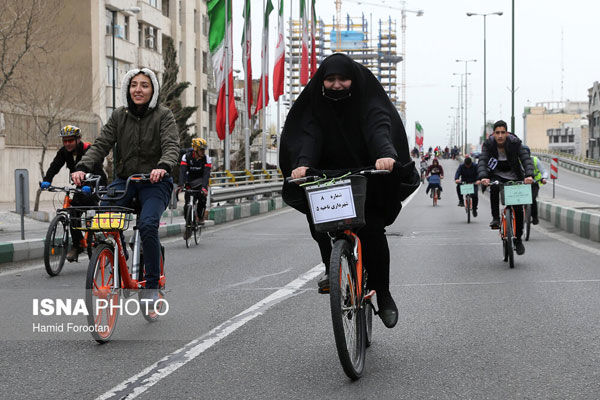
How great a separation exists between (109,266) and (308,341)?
146 centimetres

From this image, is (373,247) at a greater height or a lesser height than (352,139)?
lesser

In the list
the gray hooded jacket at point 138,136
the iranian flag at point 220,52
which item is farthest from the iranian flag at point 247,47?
the gray hooded jacket at point 138,136

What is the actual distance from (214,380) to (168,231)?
1302 cm

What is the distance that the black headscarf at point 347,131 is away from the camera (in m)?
5.09

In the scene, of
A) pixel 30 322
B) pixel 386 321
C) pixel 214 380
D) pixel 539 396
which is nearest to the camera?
pixel 539 396

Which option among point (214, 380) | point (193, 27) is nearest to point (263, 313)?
point (214, 380)

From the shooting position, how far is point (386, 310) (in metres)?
5.36

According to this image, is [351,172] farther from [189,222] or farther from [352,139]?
[189,222]

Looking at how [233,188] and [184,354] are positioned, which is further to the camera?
[233,188]

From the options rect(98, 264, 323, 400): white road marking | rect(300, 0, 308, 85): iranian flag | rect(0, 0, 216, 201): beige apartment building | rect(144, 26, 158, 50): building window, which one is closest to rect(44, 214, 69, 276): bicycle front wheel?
rect(98, 264, 323, 400): white road marking

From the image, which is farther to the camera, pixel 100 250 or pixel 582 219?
pixel 582 219

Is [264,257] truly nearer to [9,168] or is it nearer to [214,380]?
[214,380]

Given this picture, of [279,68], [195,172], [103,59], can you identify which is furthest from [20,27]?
[103,59]

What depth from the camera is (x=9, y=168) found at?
114ft
